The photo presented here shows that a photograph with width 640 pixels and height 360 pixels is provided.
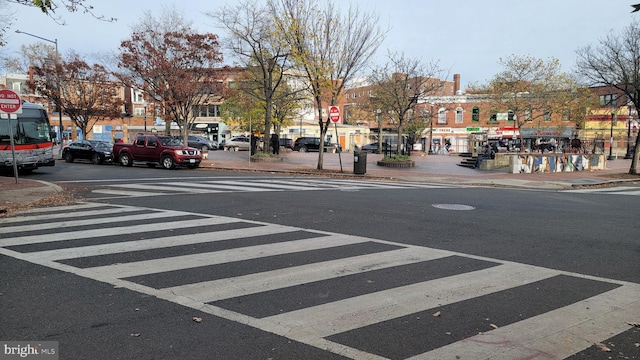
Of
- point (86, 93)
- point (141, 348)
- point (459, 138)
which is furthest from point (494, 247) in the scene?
point (459, 138)

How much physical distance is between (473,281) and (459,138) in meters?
61.9

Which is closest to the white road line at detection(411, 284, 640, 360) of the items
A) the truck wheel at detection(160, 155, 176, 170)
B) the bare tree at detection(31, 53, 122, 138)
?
the truck wheel at detection(160, 155, 176, 170)

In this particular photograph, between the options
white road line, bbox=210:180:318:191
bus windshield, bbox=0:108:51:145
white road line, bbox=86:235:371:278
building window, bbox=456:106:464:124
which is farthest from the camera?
building window, bbox=456:106:464:124

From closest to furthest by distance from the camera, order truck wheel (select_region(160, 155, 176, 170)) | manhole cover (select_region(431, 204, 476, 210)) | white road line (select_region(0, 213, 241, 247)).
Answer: white road line (select_region(0, 213, 241, 247)), manhole cover (select_region(431, 204, 476, 210)), truck wheel (select_region(160, 155, 176, 170))

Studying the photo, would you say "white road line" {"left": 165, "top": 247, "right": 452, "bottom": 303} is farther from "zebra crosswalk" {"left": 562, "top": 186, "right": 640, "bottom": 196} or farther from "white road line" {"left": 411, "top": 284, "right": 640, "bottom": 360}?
"zebra crosswalk" {"left": 562, "top": 186, "right": 640, "bottom": 196}

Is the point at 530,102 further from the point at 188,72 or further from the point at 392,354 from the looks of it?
the point at 392,354

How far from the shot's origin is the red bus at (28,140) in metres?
19.0

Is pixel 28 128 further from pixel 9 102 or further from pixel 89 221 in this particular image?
pixel 89 221

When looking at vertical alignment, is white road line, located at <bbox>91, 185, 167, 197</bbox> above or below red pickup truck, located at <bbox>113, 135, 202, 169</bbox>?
below

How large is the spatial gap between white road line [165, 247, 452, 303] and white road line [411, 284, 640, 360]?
2.09m

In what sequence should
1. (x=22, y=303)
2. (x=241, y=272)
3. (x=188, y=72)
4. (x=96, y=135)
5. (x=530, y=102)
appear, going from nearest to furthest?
(x=22, y=303), (x=241, y=272), (x=188, y=72), (x=530, y=102), (x=96, y=135)

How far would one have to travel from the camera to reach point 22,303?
4727mm

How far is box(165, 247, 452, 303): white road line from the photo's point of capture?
5129 millimetres

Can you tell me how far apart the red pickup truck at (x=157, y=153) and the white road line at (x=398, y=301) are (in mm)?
20277
